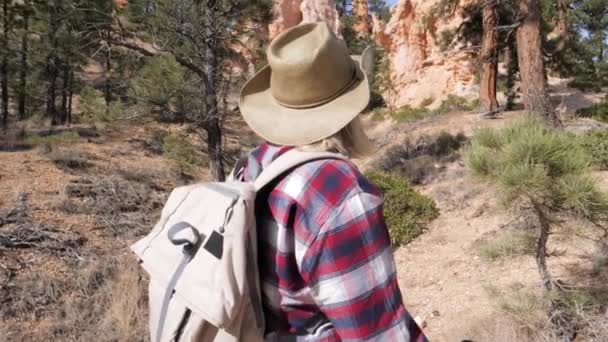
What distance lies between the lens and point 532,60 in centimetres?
870

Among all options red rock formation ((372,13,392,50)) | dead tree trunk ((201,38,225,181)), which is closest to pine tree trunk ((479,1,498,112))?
dead tree trunk ((201,38,225,181))

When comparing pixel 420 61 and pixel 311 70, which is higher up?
pixel 311 70

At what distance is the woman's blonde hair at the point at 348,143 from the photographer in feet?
3.39

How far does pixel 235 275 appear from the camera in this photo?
2.99ft

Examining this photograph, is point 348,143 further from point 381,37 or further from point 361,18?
point 361,18

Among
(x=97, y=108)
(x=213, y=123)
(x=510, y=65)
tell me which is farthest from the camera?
(x=510, y=65)

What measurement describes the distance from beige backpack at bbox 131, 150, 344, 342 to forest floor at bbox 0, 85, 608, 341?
1864 millimetres

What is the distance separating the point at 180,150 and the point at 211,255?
7.49 m

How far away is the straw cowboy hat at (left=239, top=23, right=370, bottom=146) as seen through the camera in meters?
1.02

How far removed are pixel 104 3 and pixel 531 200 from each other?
1290 cm

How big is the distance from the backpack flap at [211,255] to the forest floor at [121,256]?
6.22ft

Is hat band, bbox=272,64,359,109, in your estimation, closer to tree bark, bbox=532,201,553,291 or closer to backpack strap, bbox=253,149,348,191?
backpack strap, bbox=253,149,348,191

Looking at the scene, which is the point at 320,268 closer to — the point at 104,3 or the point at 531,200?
the point at 531,200

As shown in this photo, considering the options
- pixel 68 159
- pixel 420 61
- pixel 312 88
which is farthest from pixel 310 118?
pixel 420 61
